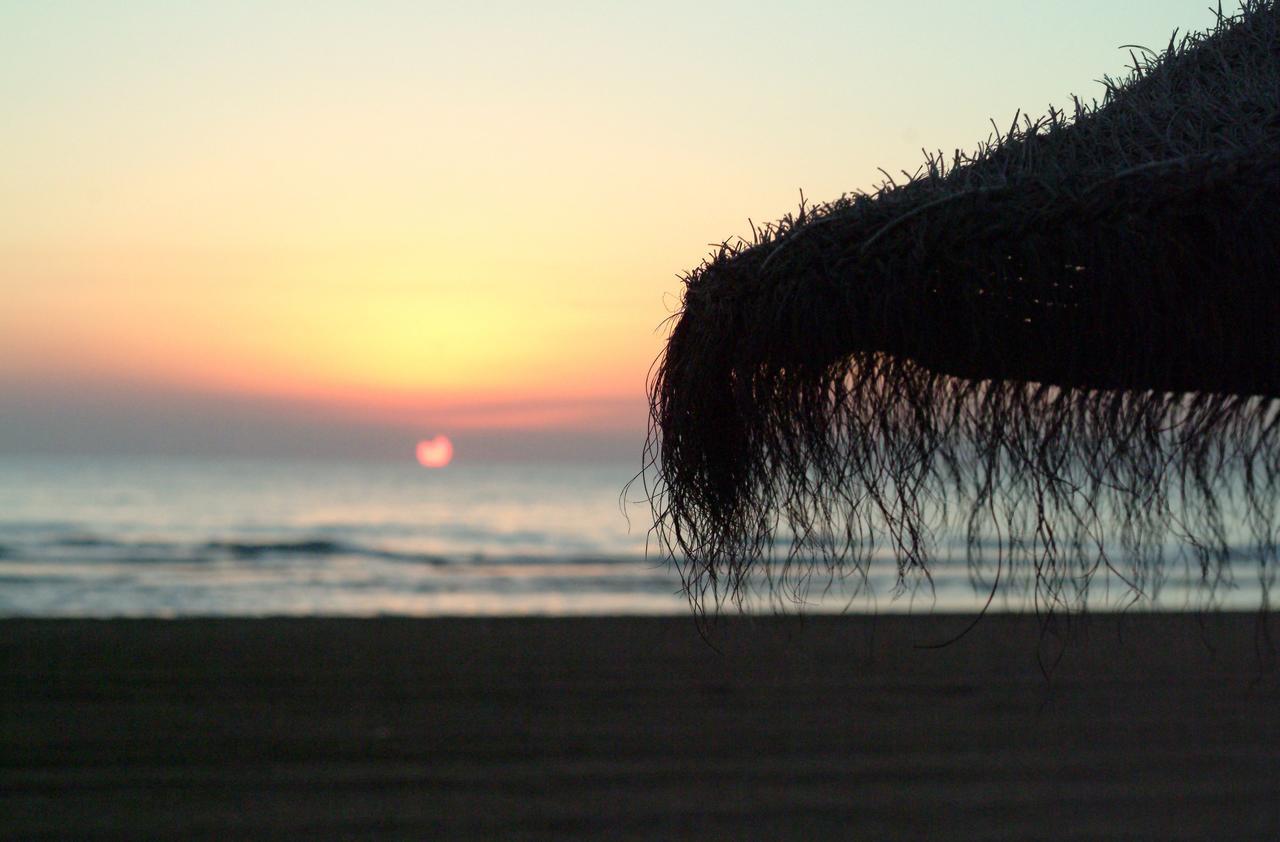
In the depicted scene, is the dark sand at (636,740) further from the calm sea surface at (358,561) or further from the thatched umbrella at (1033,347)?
the thatched umbrella at (1033,347)

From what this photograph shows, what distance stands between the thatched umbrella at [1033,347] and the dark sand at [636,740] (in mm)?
3560

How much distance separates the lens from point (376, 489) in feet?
170

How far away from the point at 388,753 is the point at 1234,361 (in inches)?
217

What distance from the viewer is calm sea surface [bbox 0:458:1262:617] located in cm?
1438

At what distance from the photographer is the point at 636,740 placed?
6.23 meters

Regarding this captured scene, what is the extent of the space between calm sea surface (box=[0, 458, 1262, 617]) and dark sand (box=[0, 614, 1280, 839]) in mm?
818

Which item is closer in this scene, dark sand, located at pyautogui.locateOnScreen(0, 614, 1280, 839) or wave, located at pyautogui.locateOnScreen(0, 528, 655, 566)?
dark sand, located at pyautogui.locateOnScreen(0, 614, 1280, 839)

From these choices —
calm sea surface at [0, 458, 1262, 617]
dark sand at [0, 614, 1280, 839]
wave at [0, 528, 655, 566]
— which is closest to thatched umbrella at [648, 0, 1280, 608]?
calm sea surface at [0, 458, 1262, 617]

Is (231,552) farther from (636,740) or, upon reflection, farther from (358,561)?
(636,740)

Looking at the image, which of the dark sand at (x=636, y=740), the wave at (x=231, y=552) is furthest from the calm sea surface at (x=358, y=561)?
the dark sand at (x=636, y=740)

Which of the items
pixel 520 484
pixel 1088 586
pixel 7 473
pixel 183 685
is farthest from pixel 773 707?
pixel 7 473

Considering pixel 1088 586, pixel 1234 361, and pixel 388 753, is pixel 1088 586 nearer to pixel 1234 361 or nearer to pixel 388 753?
pixel 1234 361

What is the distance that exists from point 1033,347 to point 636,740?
5.35m

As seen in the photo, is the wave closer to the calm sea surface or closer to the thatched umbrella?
the calm sea surface
